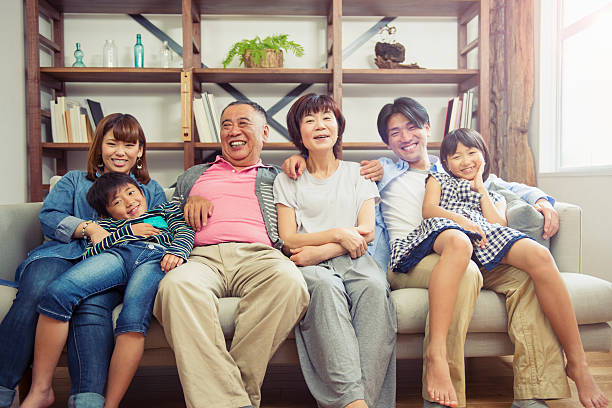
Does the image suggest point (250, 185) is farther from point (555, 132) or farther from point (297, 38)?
point (555, 132)

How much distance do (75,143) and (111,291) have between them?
5.49 feet

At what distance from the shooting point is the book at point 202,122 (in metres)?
2.83

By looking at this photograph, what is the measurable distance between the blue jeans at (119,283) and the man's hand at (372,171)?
0.85 metres

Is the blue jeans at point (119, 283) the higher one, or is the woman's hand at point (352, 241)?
the woman's hand at point (352, 241)

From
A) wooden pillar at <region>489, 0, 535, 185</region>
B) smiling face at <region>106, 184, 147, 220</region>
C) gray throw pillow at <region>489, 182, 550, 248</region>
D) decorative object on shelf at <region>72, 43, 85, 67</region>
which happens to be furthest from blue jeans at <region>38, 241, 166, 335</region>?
wooden pillar at <region>489, 0, 535, 185</region>

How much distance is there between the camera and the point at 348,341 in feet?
4.42

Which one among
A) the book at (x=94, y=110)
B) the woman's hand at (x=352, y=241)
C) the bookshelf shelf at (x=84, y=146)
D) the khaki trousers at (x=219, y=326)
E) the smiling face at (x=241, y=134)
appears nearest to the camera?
the khaki trousers at (x=219, y=326)

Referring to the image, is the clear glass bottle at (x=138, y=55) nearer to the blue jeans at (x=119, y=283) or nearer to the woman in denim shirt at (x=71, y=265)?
the woman in denim shirt at (x=71, y=265)

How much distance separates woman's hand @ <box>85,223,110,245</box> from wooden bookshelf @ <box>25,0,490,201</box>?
118 centimetres

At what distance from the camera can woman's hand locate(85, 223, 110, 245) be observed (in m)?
1.62

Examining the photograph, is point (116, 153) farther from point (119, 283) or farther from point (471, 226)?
point (471, 226)

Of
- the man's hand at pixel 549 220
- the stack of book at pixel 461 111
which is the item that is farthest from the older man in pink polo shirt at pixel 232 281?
the stack of book at pixel 461 111

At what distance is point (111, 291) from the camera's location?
1470 mm

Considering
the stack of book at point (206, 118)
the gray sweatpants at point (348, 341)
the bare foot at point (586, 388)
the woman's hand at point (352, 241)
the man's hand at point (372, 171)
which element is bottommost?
the bare foot at point (586, 388)
